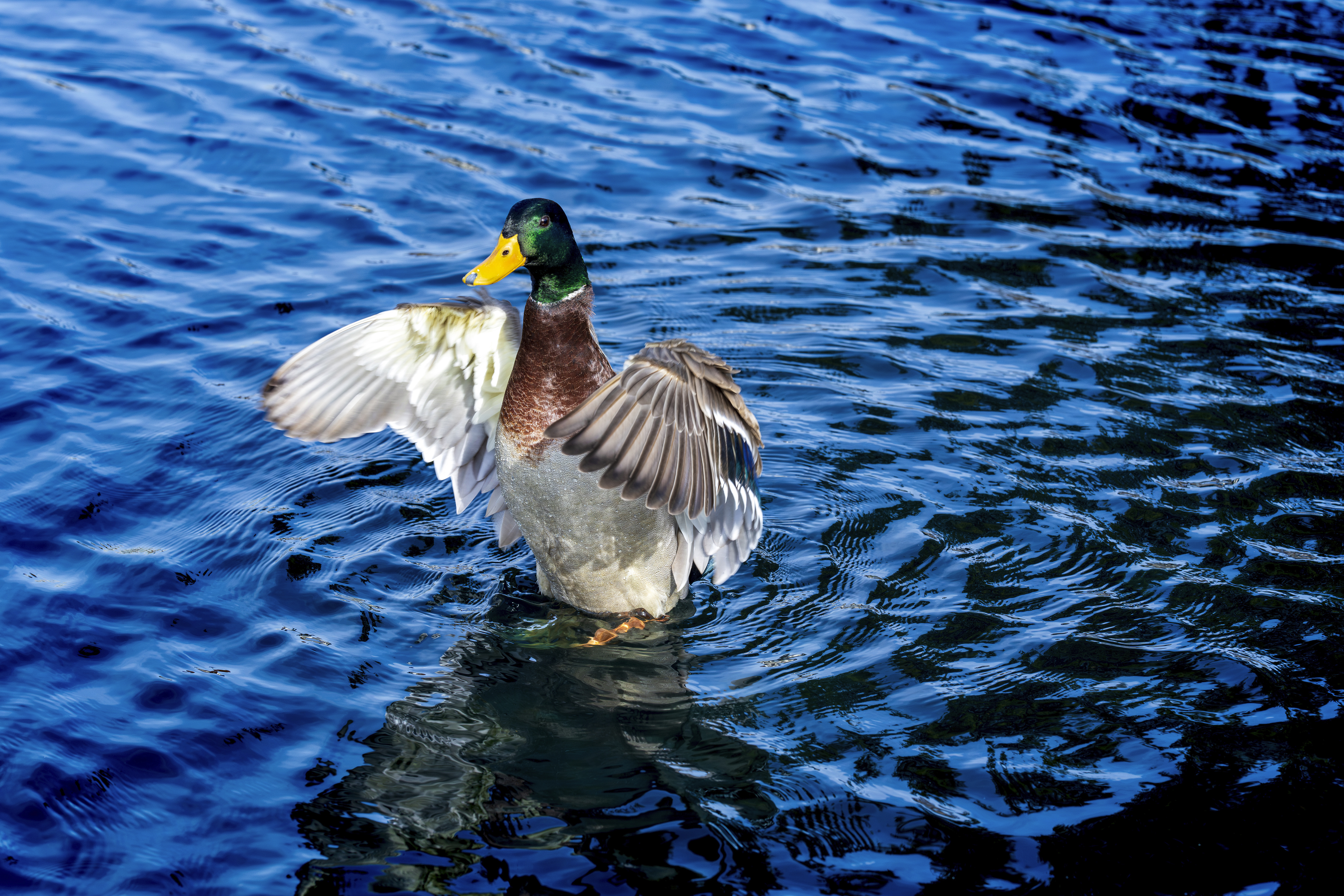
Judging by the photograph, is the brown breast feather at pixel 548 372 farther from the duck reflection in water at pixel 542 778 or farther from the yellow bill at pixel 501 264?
the duck reflection in water at pixel 542 778

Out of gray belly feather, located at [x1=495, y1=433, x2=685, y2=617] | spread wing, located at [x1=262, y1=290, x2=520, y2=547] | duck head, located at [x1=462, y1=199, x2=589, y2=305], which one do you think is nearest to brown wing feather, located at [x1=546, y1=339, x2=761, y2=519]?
gray belly feather, located at [x1=495, y1=433, x2=685, y2=617]

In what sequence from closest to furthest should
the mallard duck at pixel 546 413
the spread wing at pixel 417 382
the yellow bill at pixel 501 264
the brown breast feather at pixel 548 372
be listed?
the mallard duck at pixel 546 413
the yellow bill at pixel 501 264
the brown breast feather at pixel 548 372
the spread wing at pixel 417 382

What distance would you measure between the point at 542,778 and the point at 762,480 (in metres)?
2.34

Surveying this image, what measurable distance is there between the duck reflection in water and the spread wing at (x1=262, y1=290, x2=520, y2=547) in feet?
3.07

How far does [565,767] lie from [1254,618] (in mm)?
2919

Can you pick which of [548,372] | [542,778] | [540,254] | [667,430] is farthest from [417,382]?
[542,778]

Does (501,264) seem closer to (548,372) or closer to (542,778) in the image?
(548,372)

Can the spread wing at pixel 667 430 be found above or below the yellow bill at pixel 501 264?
below

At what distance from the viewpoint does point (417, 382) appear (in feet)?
17.8

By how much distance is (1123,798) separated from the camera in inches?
159

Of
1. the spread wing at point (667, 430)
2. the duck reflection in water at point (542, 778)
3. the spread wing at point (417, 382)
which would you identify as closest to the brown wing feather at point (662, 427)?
the spread wing at point (667, 430)

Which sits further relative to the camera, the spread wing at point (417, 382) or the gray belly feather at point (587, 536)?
the spread wing at point (417, 382)

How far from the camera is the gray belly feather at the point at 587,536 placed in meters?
4.92

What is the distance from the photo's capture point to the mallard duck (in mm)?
4418
